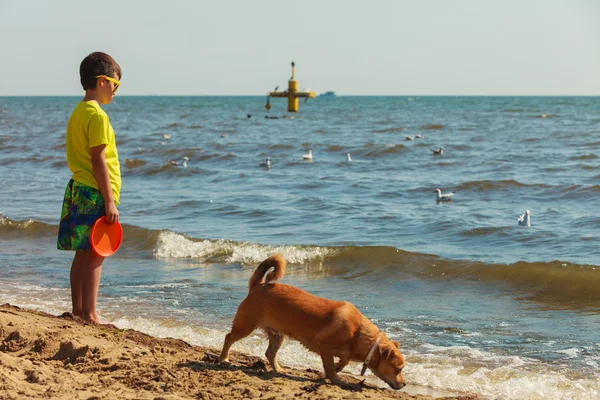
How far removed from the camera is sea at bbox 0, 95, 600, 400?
A: 21.4 ft

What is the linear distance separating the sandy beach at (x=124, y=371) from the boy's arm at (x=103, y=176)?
927mm

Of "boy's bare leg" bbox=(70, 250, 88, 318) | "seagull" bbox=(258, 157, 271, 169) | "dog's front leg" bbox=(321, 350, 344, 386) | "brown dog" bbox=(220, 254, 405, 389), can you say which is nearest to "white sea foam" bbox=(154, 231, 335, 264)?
"boy's bare leg" bbox=(70, 250, 88, 318)

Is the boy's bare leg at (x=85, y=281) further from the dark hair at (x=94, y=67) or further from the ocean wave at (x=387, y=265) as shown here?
the ocean wave at (x=387, y=265)

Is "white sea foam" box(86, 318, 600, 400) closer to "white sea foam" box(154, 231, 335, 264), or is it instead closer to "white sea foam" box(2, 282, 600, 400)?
"white sea foam" box(2, 282, 600, 400)

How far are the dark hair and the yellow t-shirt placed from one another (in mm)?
170

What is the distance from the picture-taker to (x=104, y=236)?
5.60 metres

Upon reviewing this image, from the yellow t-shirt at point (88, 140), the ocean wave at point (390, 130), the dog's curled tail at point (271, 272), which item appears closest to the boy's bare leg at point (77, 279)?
the yellow t-shirt at point (88, 140)

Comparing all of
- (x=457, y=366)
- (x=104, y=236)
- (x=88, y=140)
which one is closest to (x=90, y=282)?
(x=104, y=236)

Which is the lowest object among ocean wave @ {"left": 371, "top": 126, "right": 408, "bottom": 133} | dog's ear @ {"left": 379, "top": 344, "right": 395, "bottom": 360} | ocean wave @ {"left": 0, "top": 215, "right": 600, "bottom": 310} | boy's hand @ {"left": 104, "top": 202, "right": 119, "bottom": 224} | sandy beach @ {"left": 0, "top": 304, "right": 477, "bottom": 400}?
ocean wave @ {"left": 0, "top": 215, "right": 600, "bottom": 310}

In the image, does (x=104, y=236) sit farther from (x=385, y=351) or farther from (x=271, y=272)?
(x=385, y=351)

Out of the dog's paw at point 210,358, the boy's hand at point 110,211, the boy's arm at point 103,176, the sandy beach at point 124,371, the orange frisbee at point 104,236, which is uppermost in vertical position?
the boy's arm at point 103,176

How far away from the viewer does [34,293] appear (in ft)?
26.5

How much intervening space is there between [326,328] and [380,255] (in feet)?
18.6

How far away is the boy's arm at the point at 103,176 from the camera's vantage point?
18.0ft
